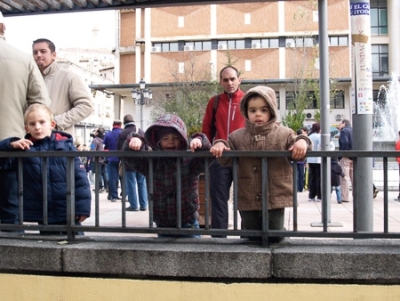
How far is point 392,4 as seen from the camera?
43.9 metres

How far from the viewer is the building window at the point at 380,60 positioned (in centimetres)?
4412

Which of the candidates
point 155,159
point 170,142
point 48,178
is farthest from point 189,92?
point 48,178

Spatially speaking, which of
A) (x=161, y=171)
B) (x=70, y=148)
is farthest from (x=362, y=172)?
(x=70, y=148)

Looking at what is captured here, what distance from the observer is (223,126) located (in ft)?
17.4

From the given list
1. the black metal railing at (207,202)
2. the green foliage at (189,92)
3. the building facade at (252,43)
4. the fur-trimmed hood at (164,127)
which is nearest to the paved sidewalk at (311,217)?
the fur-trimmed hood at (164,127)

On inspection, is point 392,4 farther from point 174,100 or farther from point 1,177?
point 1,177

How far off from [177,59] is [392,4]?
1975cm

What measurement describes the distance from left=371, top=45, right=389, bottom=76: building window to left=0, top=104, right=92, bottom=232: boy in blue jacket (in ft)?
143

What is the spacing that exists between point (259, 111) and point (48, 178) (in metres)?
1.76

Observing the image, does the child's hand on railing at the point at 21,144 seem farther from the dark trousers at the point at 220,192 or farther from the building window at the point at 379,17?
the building window at the point at 379,17

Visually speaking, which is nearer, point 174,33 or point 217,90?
point 217,90

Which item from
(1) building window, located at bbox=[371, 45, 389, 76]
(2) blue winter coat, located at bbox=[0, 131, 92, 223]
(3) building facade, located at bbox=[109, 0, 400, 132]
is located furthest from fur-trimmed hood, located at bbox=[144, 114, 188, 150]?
(1) building window, located at bbox=[371, 45, 389, 76]

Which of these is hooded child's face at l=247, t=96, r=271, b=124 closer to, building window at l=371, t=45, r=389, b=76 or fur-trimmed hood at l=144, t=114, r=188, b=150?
fur-trimmed hood at l=144, t=114, r=188, b=150

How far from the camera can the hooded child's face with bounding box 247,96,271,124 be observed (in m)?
3.84
